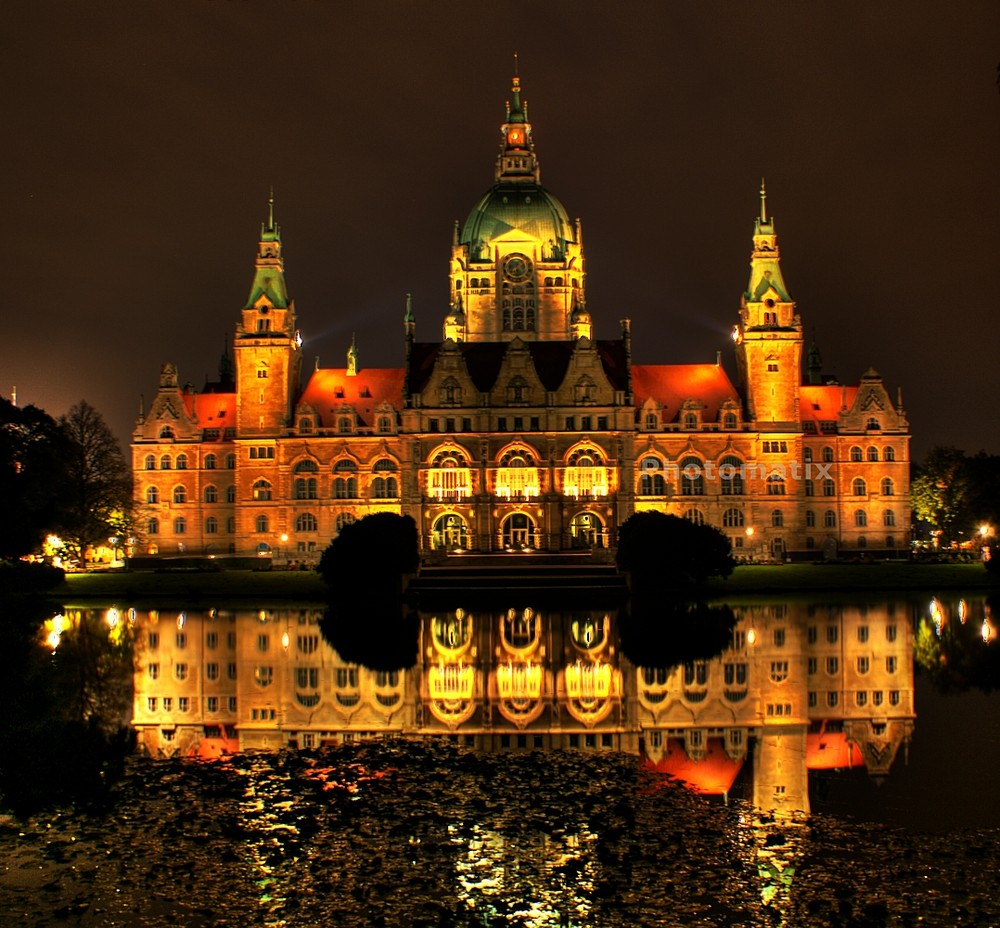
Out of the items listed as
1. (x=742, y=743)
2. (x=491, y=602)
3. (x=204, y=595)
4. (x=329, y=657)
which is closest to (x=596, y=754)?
(x=742, y=743)

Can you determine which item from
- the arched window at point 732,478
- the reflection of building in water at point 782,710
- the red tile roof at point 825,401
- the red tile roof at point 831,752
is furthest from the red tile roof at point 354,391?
the red tile roof at point 831,752

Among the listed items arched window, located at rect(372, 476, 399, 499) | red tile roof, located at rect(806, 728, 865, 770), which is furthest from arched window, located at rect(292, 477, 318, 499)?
red tile roof, located at rect(806, 728, 865, 770)

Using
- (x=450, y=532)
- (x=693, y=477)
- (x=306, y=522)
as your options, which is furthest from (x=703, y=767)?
(x=306, y=522)

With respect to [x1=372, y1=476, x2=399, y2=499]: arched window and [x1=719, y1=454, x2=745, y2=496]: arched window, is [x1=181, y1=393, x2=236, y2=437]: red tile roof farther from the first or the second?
[x1=719, y1=454, x2=745, y2=496]: arched window

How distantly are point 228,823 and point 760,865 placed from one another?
6935 mm

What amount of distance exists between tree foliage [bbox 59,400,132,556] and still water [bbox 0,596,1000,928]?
152 ft

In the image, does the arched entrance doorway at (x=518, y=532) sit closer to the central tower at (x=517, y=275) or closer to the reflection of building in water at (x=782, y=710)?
the central tower at (x=517, y=275)

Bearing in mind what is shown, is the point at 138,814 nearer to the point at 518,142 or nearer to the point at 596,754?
the point at 596,754

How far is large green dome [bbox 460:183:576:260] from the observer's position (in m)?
109

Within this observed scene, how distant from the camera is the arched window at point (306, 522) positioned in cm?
8812

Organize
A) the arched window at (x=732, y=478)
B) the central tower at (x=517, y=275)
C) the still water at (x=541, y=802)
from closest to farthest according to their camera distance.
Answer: the still water at (x=541, y=802) < the arched window at (x=732, y=478) < the central tower at (x=517, y=275)

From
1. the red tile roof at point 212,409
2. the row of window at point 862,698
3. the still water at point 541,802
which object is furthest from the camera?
the red tile roof at point 212,409

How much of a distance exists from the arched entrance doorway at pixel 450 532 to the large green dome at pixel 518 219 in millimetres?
33675

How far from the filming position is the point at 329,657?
111 feet
